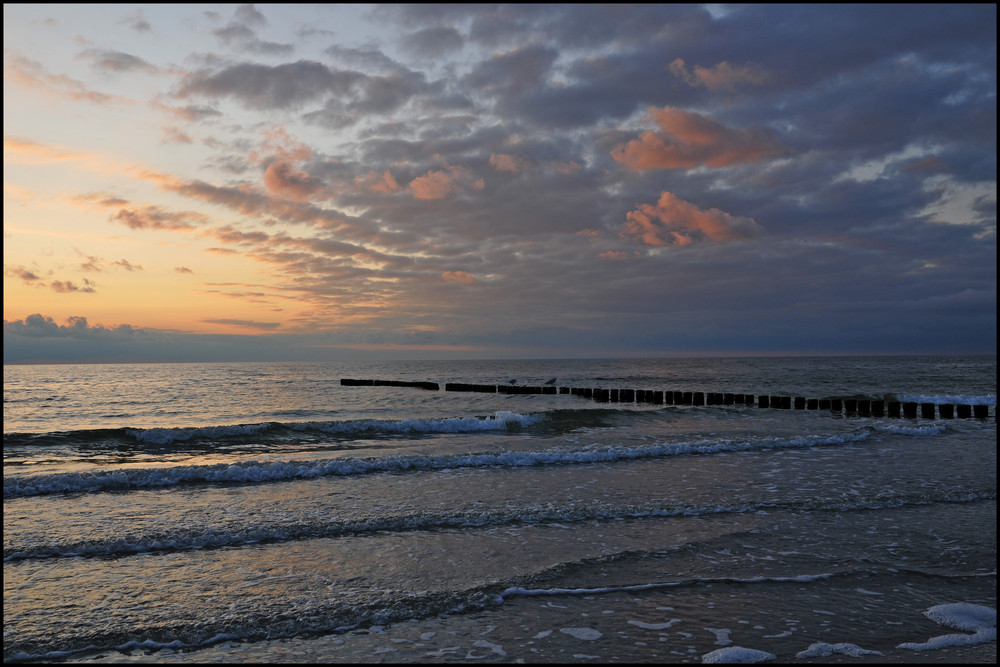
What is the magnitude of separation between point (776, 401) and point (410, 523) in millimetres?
32549

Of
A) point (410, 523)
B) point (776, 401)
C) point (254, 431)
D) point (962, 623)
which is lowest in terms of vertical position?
point (254, 431)

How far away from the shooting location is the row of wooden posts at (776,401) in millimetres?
31041

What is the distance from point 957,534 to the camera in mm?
8539

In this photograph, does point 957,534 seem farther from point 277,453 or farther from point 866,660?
point 277,453

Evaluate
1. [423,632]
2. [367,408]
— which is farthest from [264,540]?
[367,408]

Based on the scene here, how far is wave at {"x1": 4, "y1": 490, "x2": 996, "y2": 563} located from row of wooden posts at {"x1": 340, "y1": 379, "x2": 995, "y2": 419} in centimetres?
2368

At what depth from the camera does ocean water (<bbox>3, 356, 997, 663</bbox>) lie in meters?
5.36

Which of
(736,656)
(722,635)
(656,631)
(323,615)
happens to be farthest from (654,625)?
(323,615)

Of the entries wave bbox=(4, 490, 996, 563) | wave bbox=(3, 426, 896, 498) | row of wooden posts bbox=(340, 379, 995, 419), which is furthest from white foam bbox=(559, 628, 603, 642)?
row of wooden posts bbox=(340, 379, 995, 419)

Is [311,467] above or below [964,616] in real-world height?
below

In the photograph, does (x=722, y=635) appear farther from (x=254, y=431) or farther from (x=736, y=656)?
(x=254, y=431)

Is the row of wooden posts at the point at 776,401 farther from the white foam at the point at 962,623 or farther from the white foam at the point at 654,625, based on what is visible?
the white foam at the point at 654,625

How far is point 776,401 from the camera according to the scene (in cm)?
3562

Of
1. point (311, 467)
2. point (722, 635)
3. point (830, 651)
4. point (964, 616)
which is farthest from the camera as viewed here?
point (311, 467)
